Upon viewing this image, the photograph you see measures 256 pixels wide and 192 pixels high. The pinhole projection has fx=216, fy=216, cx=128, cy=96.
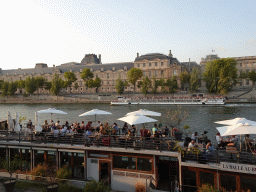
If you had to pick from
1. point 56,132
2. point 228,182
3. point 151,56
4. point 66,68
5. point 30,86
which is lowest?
point 228,182

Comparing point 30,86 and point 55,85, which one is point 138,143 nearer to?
point 55,85

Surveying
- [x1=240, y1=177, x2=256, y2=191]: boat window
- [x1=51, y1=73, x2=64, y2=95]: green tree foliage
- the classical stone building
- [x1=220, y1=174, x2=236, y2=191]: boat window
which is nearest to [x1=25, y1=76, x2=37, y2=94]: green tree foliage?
[x1=51, y1=73, x2=64, y2=95]: green tree foliage

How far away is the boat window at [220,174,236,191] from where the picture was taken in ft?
28.7

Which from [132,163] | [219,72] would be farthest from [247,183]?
[219,72]

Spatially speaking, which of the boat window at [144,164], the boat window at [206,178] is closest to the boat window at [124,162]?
the boat window at [144,164]

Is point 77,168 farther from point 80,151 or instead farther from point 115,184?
point 115,184

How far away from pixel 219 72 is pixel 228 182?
187ft

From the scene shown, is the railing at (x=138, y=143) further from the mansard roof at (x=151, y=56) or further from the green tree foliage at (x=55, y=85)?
the mansard roof at (x=151, y=56)

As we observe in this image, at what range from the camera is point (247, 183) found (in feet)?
27.9

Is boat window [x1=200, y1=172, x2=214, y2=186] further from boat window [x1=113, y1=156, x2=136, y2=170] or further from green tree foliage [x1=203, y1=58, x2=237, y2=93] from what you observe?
green tree foliage [x1=203, y1=58, x2=237, y2=93]

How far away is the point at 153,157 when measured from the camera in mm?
10156

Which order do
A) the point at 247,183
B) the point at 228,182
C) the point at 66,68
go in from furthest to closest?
the point at 66,68 → the point at 228,182 → the point at 247,183

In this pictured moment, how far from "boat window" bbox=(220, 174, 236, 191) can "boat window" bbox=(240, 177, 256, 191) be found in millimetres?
308

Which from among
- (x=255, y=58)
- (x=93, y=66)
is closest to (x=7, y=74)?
(x=93, y=66)
